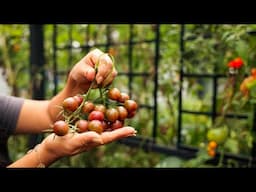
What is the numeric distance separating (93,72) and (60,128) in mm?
157

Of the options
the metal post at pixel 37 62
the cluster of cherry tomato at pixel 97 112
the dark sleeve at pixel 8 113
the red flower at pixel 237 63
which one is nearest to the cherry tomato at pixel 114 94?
the cluster of cherry tomato at pixel 97 112

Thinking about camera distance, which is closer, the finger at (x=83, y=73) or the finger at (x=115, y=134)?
→ the finger at (x=115, y=134)

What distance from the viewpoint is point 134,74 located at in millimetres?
2236

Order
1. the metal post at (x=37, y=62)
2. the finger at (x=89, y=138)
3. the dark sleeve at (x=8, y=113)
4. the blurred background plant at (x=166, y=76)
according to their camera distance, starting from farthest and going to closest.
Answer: the metal post at (x=37, y=62) → the blurred background plant at (x=166, y=76) → the dark sleeve at (x=8, y=113) → the finger at (x=89, y=138)

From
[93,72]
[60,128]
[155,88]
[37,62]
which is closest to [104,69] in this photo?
[93,72]

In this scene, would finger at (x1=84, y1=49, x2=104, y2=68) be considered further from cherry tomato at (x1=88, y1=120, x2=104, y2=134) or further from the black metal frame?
the black metal frame

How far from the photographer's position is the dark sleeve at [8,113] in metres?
1.22

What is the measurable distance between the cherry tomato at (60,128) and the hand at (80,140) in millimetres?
19

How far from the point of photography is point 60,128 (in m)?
0.73

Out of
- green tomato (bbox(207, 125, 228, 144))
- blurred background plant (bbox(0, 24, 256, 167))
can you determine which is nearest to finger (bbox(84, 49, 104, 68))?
blurred background plant (bbox(0, 24, 256, 167))

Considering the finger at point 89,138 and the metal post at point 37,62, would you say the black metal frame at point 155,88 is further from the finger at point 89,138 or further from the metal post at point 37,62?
the finger at point 89,138

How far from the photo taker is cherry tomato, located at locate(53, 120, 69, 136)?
0.72m

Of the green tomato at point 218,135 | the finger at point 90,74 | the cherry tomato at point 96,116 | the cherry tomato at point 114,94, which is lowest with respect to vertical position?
the green tomato at point 218,135
